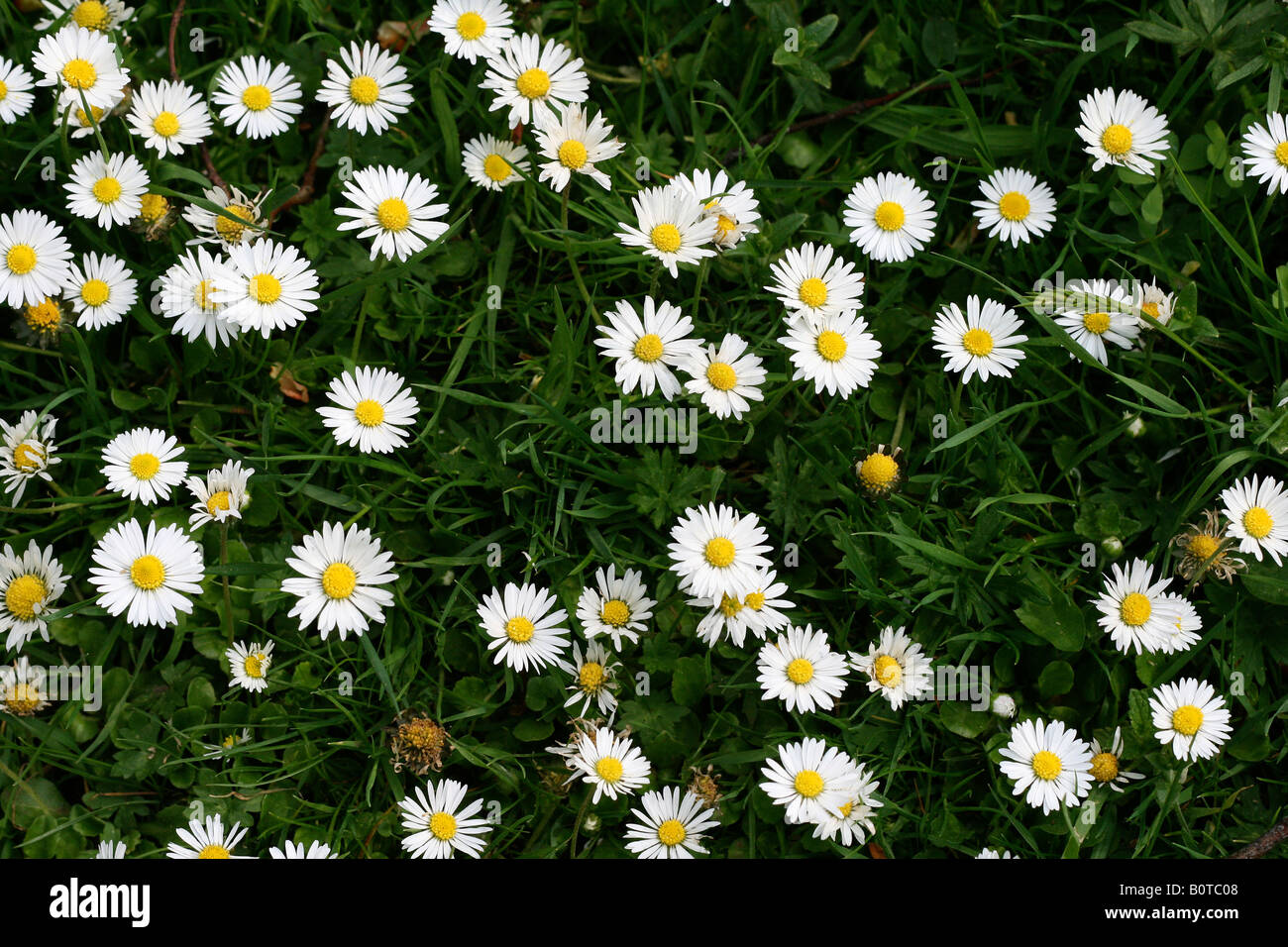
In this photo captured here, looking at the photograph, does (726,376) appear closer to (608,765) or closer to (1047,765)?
(608,765)

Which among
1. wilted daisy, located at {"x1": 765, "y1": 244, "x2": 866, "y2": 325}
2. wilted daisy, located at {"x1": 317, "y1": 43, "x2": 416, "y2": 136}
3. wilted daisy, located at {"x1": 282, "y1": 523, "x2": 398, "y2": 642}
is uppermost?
wilted daisy, located at {"x1": 317, "y1": 43, "x2": 416, "y2": 136}

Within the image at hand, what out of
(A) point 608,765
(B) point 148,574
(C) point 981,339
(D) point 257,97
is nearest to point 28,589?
(B) point 148,574

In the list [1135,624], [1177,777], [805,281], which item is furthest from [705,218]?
[1177,777]

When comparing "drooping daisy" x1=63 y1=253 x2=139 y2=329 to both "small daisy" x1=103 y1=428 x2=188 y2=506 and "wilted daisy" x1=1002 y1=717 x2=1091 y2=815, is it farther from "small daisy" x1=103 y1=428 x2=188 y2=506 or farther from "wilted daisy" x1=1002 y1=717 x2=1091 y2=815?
"wilted daisy" x1=1002 y1=717 x2=1091 y2=815

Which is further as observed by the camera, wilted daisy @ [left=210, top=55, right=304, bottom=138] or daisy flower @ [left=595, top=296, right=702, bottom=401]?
wilted daisy @ [left=210, top=55, right=304, bottom=138]

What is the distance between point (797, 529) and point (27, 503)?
2.26 meters

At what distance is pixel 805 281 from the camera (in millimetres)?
3400

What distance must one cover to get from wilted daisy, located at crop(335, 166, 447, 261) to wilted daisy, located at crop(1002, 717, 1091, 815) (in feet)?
7.24

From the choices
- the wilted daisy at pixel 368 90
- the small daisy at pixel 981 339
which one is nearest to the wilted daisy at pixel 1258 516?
the small daisy at pixel 981 339

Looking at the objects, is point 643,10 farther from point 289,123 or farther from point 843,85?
point 289,123

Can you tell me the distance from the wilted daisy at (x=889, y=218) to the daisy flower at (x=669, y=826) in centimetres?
170

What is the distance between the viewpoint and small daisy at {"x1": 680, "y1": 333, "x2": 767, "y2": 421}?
326 centimetres

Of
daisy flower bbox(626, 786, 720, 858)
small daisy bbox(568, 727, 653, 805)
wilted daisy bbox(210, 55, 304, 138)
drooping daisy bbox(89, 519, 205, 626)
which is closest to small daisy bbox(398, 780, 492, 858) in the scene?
small daisy bbox(568, 727, 653, 805)

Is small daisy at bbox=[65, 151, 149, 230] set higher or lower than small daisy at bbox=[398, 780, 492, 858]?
higher
